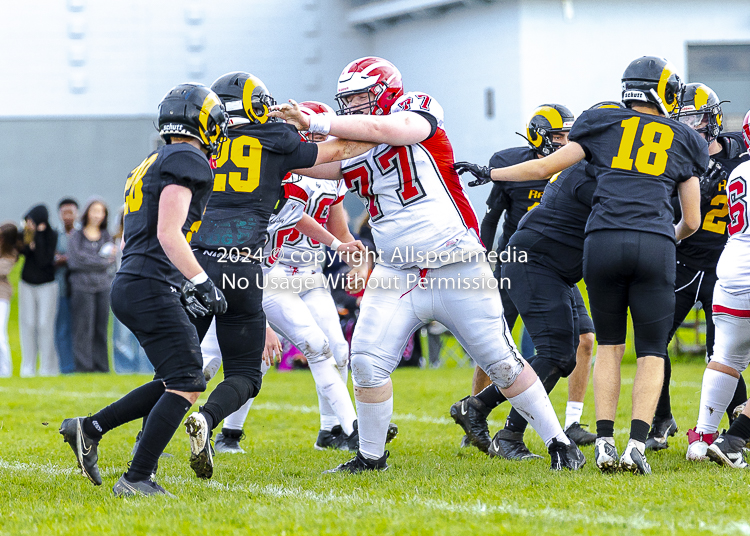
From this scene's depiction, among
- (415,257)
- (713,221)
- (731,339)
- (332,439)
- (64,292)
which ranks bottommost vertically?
(332,439)

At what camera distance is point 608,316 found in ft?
16.1

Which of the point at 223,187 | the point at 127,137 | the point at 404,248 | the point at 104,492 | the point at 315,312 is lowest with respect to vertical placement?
the point at 104,492

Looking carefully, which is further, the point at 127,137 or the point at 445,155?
the point at 127,137

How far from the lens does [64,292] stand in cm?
1263

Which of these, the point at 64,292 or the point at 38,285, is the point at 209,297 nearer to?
the point at 38,285

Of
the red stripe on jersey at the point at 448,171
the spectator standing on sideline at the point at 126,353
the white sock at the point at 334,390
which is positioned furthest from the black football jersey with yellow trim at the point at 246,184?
the spectator standing on sideline at the point at 126,353

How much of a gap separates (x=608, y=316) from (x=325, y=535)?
82.7 inches

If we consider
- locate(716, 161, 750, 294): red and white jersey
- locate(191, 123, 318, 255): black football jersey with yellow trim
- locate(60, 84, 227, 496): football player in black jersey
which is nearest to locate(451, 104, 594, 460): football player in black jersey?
locate(716, 161, 750, 294): red and white jersey

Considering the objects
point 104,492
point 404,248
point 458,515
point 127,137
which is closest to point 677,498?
point 458,515

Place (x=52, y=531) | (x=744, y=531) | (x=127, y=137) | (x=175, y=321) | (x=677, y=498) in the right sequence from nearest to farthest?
(x=744, y=531) < (x=52, y=531) < (x=677, y=498) < (x=175, y=321) < (x=127, y=137)

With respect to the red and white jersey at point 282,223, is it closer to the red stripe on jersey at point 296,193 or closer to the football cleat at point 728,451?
the red stripe on jersey at point 296,193

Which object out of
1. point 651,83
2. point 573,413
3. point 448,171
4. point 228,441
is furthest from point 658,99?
point 228,441

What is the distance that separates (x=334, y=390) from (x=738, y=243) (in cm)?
267

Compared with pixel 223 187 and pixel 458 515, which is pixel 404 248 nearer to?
pixel 223 187
